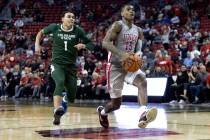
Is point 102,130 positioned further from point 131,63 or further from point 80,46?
point 80,46

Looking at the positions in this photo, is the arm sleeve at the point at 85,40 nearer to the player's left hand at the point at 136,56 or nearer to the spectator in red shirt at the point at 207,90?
the player's left hand at the point at 136,56

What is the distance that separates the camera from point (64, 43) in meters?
10.3

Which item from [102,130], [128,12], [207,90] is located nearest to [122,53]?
[128,12]

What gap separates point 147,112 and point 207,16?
18.7m

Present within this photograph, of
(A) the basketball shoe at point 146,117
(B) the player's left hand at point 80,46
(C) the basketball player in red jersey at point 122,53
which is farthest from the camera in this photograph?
(B) the player's left hand at point 80,46

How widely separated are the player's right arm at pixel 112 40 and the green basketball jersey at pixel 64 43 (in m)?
1.02

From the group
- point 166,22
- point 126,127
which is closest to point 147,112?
point 126,127

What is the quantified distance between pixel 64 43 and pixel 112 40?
1299mm

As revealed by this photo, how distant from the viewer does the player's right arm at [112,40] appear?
910cm

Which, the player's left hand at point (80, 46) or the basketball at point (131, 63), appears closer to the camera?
the basketball at point (131, 63)

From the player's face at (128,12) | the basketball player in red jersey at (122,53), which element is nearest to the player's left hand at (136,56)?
the basketball player in red jersey at (122,53)

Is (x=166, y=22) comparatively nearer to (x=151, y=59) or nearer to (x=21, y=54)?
(x=151, y=59)

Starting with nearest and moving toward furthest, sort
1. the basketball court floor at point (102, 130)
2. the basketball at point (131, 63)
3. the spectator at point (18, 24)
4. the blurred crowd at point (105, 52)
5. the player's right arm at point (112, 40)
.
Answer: the basketball court floor at point (102, 130) < the basketball at point (131, 63) < the player's right arm at point (112, 40) < the blurred crowd at point (105, 52) < the spectator at point (18, 24)

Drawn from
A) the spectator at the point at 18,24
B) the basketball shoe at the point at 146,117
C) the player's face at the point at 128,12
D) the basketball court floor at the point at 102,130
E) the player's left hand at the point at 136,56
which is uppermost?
the spectator at the point at 18,24
